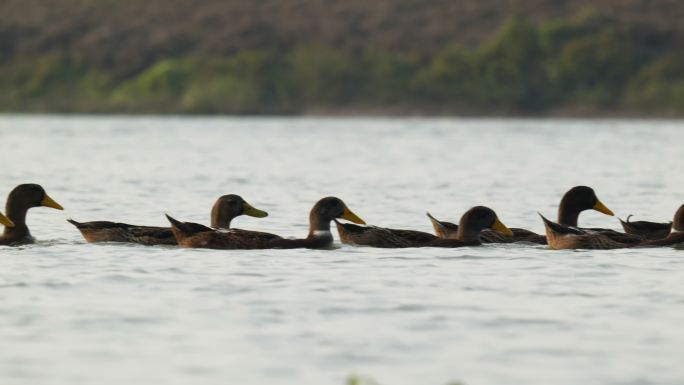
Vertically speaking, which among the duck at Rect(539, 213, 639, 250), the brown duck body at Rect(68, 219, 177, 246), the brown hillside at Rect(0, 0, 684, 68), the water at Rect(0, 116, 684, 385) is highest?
the brown hillside at Rect(0, 0, 684, 68)

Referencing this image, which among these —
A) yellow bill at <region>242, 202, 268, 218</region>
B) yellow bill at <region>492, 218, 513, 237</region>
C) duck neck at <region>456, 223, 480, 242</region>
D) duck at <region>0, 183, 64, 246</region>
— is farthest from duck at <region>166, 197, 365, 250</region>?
yellow bill at <region>492, 218, 513, 237</region>

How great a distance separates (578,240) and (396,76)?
124 m

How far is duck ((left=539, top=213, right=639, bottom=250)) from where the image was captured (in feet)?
66.8

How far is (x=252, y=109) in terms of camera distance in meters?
136

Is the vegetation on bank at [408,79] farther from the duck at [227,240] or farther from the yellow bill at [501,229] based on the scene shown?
the duck at [227,240]

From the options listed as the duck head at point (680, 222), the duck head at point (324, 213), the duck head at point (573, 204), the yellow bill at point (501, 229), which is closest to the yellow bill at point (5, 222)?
the duck head at point (324, 213)

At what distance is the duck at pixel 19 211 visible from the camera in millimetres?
20844

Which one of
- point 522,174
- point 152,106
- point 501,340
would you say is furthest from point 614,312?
point 152,106

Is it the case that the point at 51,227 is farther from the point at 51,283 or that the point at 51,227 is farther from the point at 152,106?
the point at 152,106

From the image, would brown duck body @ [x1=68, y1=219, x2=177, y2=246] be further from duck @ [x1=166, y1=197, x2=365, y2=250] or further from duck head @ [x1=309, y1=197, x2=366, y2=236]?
duck head @ [x1=309, y1=197, x2=366, y2=236]

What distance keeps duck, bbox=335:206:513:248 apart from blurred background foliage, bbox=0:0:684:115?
10913 centimetres

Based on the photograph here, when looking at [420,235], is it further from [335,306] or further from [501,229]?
A: [335,306]

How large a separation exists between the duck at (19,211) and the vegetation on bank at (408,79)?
11092 cm

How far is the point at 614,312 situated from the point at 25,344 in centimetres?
556
